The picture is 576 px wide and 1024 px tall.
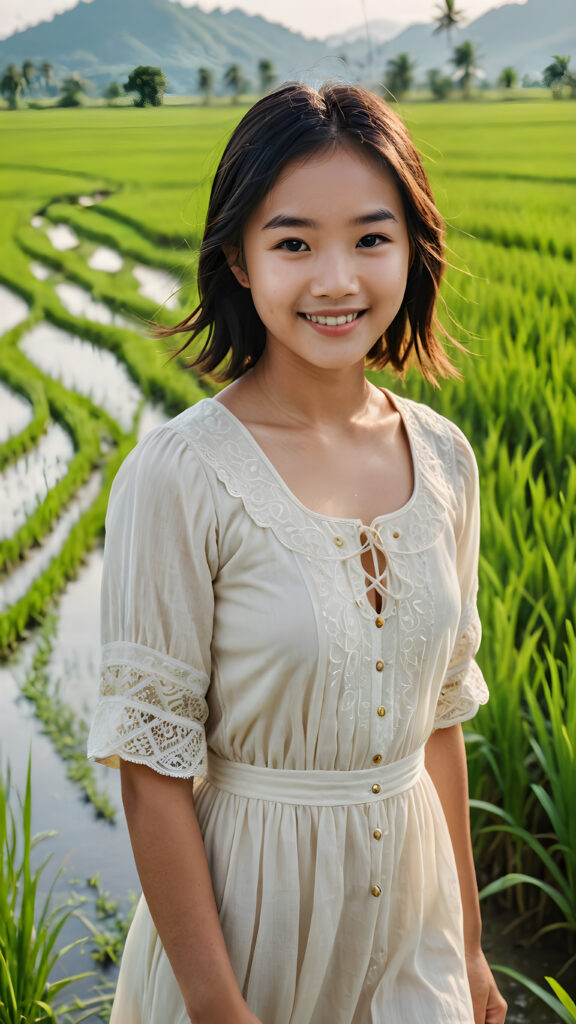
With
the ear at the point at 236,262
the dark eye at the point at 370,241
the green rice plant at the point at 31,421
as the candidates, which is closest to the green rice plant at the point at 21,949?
the ear at the point at 236,262

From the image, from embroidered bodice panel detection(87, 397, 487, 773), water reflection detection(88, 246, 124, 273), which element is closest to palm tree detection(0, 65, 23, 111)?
water reflection detection(88, 246, 124, 273)

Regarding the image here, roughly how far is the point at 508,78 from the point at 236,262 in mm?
14796

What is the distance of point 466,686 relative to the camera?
130 cm

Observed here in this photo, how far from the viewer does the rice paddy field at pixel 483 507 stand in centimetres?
208

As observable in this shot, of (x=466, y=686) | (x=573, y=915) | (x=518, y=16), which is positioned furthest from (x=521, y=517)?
(x=518, y=16)

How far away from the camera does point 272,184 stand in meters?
1.05

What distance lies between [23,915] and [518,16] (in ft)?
70.0

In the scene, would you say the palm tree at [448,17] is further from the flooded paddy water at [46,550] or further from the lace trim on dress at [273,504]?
the lace trim on dress at [273,504]

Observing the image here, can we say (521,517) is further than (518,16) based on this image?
No

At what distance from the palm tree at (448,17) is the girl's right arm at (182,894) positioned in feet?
50.6

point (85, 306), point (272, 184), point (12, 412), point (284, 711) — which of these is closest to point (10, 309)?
point (85, 306)

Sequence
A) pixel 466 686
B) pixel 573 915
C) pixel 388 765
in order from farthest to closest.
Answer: pixel 573 915
pixel 466 686
pixel 388 765

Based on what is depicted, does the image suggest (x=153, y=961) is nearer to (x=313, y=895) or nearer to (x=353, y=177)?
(x=313, y=895)

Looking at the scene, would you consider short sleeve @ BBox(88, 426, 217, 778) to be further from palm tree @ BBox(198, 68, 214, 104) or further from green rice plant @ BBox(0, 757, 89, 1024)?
palm tree @ BBox(198, 68, 214, 104)
